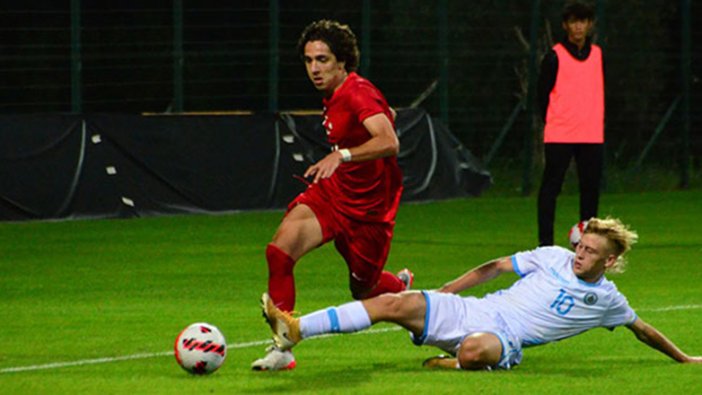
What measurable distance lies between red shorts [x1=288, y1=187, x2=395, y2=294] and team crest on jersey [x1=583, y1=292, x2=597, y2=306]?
111 centimetres

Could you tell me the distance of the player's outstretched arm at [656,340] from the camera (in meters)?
9.52

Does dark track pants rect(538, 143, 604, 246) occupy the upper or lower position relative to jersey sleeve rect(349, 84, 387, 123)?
lower

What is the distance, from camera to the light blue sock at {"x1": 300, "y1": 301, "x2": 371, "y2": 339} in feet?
28.9

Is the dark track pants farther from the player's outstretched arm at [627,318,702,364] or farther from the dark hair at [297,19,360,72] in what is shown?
the dark hair at [297,19,360,72]

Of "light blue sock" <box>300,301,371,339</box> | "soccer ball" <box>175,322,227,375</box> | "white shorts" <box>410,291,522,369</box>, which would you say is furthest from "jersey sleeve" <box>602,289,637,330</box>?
"soccer ball" <box>175,322,227,375</box>

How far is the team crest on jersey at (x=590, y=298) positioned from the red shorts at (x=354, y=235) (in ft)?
3.66

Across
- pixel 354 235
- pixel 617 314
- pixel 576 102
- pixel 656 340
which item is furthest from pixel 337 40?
pixel 576 102

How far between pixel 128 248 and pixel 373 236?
755 centimetres

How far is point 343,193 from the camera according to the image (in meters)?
9.59

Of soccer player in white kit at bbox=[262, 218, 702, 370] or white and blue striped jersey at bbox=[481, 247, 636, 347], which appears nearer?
soccer player in white kit at bbox=[262, 218, 702, 370]

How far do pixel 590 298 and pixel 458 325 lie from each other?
0.73 metres

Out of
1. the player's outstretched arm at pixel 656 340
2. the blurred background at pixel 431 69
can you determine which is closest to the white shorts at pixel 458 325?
the player's outstretched arm at pixel 656 340

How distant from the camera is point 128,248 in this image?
55.3 feet

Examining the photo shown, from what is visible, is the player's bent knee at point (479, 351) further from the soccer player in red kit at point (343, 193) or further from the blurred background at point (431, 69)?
the blurred background at point (431, 69)
